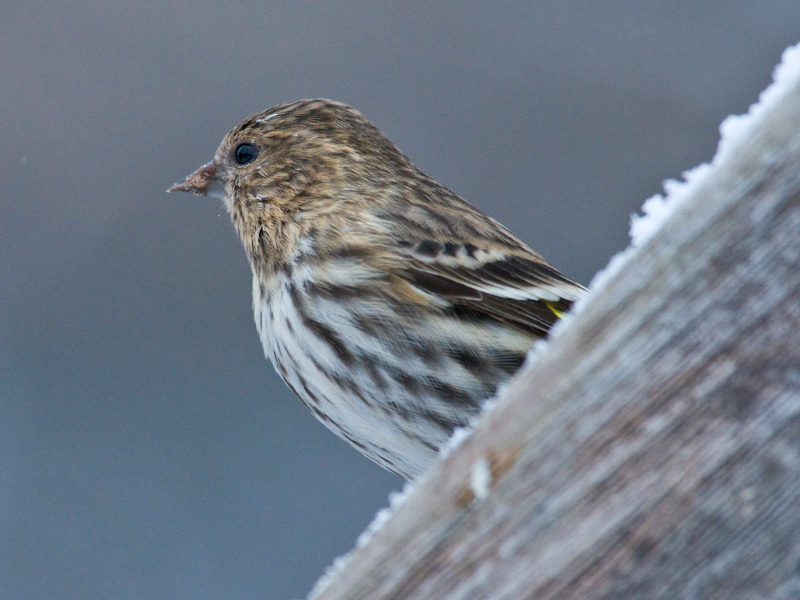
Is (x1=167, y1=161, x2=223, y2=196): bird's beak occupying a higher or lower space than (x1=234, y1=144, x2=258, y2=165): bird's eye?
lower

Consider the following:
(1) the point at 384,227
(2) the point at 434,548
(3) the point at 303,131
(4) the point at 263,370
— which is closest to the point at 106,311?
(4) the point at 263,370

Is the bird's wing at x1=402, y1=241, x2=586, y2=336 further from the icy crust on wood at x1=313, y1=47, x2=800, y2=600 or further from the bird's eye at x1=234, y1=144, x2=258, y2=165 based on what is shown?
Result: the icy crust on wood at x1=313, y1=47, x2=800, y2=600

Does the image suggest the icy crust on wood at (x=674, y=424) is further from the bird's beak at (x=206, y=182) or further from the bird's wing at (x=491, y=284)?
the bird's beak at (x=206, y=182)

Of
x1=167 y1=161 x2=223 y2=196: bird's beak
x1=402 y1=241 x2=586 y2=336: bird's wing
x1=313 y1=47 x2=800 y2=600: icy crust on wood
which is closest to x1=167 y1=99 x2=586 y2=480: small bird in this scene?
x1=402 y1=241 x2=586 y2=336: bird's wing

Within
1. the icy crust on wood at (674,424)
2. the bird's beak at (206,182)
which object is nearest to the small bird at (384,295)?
the bird's beak at (206,182)

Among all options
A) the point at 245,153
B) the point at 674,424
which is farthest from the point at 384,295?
the point at 674,424

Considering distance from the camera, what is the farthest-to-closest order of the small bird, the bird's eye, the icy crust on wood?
the bird's eye < the small bird < the icy crust on wood

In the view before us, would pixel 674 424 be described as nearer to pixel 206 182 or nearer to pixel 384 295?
pixel 384 295

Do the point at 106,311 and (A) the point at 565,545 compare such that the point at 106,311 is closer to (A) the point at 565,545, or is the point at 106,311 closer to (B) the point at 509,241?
(B) the point at 509,241
